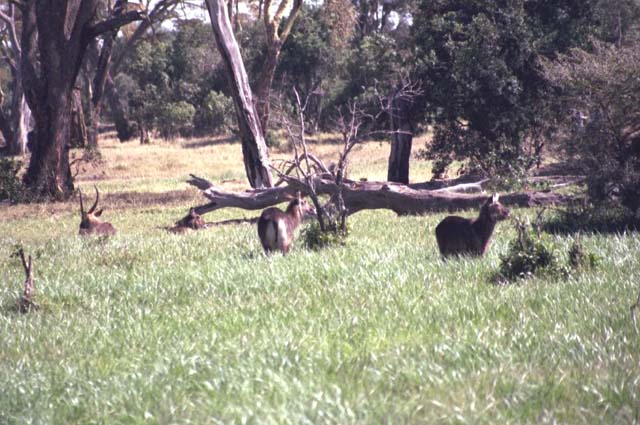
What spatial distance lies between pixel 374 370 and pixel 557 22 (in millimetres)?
17243

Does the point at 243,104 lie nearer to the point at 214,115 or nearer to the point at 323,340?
the point at 323,340

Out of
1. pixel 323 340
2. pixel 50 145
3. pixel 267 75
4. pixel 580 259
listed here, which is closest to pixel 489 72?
pixel 267 75

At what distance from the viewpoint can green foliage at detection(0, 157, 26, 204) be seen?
22172 mm

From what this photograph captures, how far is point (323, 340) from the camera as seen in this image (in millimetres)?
6051

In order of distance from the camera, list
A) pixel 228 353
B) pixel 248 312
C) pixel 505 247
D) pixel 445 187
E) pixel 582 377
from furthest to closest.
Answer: pixel 445 187 < pixel 505 247 < pixel 248 312 < pixel 228 353 < pixel 582 377

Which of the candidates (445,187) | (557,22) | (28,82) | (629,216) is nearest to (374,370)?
(629,216)

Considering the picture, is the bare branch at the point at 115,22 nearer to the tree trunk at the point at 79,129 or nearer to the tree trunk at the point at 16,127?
the tree trunk at the point at 79,129

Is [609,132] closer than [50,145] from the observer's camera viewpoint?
Yes

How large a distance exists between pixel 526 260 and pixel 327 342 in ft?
9.25

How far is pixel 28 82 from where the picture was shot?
22.8 m

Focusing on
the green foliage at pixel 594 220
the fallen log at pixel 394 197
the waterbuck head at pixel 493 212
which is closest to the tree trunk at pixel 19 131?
the fallen log at pixel 394 197

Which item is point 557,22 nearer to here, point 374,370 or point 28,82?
point 28,82

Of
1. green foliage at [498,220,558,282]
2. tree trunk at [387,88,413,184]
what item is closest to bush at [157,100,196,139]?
tree trunk at [387,88,413,184]

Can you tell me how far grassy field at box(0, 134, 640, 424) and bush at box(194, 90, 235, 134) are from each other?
36215 millimetres
